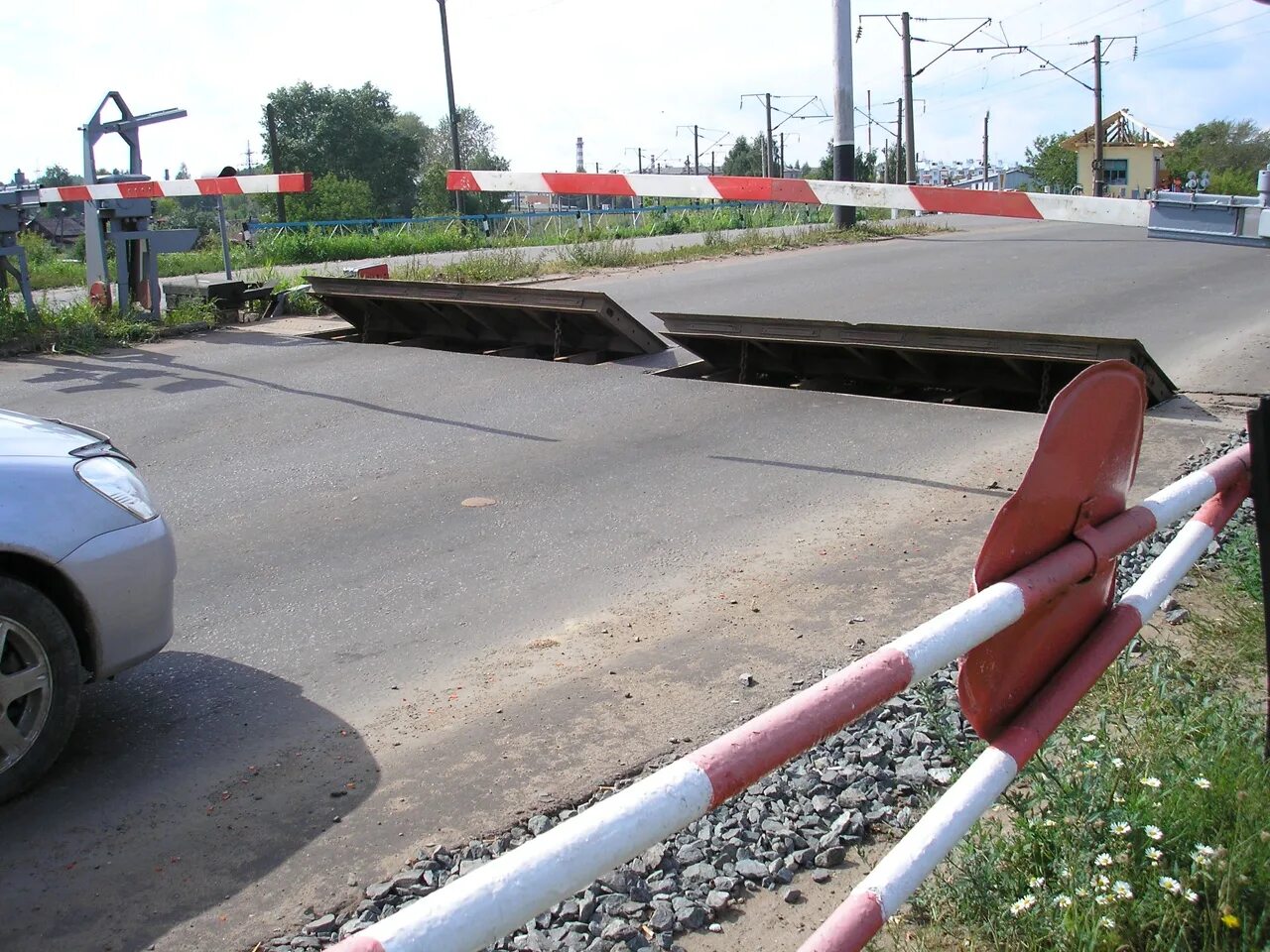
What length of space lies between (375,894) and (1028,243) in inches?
973

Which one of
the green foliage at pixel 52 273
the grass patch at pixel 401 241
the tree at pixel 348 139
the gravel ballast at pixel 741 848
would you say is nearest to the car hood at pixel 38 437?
the gravel ballast at pixel 741 848

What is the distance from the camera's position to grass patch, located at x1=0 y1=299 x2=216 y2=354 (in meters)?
13.2

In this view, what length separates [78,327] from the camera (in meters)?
13.6

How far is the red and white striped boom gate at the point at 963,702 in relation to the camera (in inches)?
53.4

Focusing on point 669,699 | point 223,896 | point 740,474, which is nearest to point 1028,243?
point 740,474

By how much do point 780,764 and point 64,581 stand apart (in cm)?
318

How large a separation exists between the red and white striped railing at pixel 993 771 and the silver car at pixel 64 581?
288 cm

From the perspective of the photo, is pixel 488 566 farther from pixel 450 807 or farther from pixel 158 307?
pixel 158 307

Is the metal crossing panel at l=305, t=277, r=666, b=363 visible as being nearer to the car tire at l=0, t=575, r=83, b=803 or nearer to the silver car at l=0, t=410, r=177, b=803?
the silver car at l=0, t=410, r=177, b=803

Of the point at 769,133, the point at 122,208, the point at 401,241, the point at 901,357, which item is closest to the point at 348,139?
the point at 769,133

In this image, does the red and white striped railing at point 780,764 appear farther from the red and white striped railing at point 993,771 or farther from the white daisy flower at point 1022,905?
the white daisy flower at point 1022,905

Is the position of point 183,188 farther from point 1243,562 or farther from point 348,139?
point 348,139

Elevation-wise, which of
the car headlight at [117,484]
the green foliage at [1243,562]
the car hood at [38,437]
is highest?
the car hood at [38,437]

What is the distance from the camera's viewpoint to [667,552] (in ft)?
20.3
